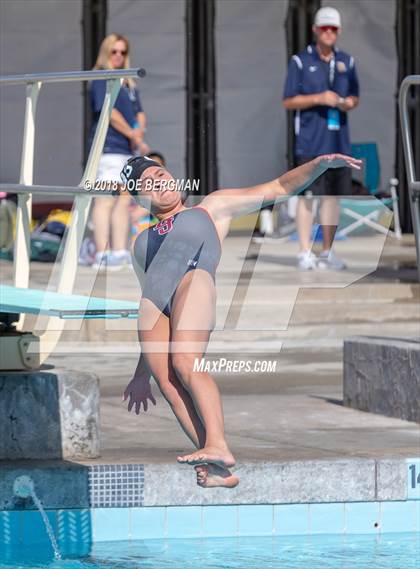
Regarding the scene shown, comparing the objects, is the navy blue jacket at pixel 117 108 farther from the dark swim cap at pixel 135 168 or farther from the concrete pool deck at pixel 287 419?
the dark swim cap at pixel 135 168

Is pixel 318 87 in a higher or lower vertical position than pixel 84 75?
higher

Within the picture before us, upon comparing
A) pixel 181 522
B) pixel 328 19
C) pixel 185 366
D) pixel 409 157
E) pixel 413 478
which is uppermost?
pixel 328 19

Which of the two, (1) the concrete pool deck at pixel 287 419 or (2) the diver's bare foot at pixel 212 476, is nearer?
(2) the diver's bare foot at pixel 212 476

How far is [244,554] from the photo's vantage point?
19.5 ft

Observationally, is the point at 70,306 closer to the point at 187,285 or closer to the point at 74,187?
the point at 74,187

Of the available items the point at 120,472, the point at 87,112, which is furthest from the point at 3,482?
the point at 87,112

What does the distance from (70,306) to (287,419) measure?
12.0 ft

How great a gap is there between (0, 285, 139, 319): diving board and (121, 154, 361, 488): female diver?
1.44 feet

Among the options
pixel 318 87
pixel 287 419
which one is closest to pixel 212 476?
pixel 287 419

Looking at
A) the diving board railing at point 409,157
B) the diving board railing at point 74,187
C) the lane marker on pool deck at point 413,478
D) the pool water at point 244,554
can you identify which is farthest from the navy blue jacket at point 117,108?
the lane marker on pool deck at point 413,478

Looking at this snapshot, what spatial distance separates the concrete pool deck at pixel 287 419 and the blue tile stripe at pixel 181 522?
6 centimetres

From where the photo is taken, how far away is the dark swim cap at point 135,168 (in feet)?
9.96

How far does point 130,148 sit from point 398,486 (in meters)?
3.16

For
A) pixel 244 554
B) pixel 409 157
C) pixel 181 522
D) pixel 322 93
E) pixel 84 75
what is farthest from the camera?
pixel 322 93
